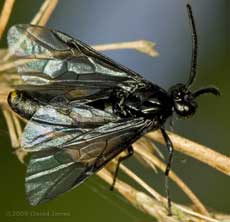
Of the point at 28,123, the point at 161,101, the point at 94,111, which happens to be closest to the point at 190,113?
the point at 161,101

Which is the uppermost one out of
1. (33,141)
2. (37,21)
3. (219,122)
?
(37,21)

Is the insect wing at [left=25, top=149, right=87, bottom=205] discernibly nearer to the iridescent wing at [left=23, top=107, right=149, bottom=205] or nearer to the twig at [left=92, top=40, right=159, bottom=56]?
the iridescent wing at [left=23, top=107, right=149, bottom=205]

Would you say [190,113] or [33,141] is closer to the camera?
[33,141]

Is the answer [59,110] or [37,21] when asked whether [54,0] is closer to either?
[37,21]

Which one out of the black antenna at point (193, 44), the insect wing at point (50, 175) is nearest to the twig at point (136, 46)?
the black antenna at point (193, 44)

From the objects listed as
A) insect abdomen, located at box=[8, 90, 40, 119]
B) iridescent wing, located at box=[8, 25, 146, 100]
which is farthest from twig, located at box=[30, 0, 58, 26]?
insect abdomen, located at box=[8, 90, 40, 119]

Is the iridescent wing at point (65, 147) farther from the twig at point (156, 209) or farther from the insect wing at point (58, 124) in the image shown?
the twig at point (156, 209)
